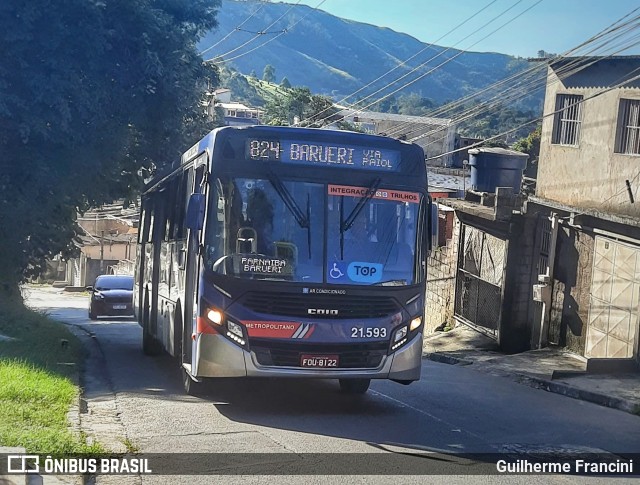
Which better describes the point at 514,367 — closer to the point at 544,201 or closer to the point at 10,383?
the point at 544,201

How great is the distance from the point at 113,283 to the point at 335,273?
76.9ft

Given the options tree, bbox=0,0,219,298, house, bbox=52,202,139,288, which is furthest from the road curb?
house, bbox=52,202,139,288

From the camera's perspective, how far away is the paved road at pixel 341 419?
834 centimetres

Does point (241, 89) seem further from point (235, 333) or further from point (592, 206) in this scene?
point (235, 333)

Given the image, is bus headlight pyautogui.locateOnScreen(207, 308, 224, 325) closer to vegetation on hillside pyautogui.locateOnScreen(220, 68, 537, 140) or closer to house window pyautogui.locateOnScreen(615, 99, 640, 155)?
vegetation on hillside pyautogui.locateOnScreen(220, 68, 537, 140)

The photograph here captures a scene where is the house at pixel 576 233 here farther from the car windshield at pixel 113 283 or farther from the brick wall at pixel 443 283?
the car windshield at pixel 113 283

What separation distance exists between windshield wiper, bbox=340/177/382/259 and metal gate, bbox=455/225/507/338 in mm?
13655

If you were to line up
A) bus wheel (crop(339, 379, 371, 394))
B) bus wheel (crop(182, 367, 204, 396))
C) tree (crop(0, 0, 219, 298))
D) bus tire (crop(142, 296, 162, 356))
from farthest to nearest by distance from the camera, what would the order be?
1. tree (crop(0, 0, 219, 298))
2. bus tire (crop(142, 296, 162, 356))
3. bus wheel (crop(339, 379, 371, 394))
4. bus wheel (crop(182, 367, 204, 396))

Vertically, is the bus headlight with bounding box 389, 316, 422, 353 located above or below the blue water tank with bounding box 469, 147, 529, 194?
below

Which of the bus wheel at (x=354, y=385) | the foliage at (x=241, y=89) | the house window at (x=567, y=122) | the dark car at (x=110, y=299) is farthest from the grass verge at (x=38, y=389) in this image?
the foliage at (x=241, y=89)

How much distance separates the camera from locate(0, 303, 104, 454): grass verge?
7539mm

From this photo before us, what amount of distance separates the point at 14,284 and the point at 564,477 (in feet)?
56.4

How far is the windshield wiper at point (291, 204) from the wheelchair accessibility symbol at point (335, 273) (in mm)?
366

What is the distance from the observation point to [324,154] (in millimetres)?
10180
